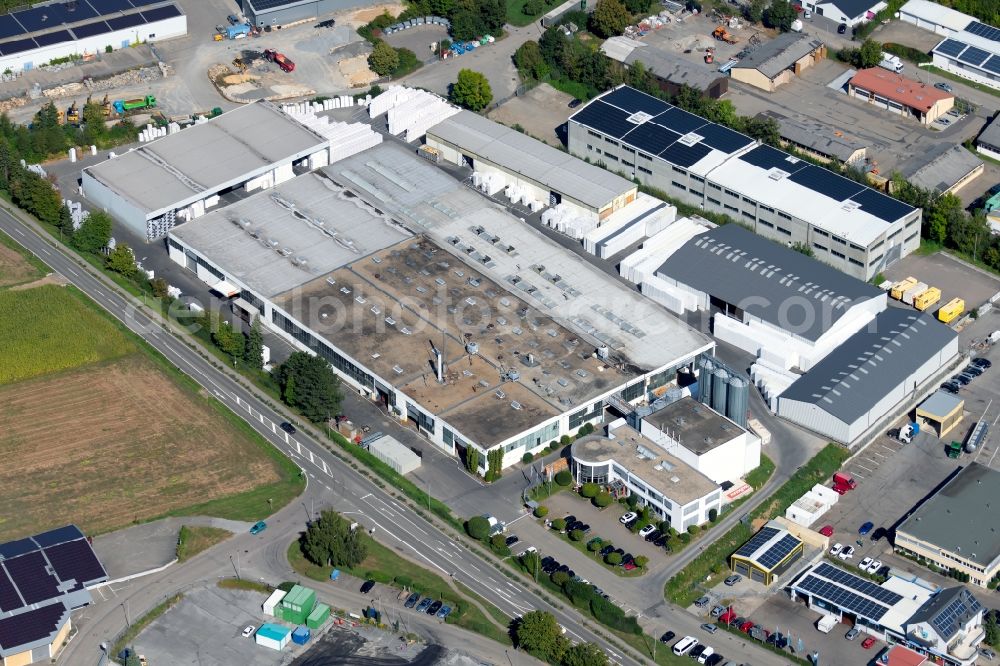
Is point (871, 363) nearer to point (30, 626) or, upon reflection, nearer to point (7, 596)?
point (30, 626)

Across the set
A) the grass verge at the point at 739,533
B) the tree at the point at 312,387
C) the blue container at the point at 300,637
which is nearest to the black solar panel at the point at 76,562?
the blue container at the point at 300,637

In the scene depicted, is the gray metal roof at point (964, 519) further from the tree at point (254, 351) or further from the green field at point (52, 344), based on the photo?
the green field at point (52, 344)

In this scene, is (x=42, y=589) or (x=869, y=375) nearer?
(x=42, y=589)

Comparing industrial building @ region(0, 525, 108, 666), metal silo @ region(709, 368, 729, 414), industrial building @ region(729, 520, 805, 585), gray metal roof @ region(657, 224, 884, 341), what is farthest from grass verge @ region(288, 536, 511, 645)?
gray metal roof @ region(657, 224, 884, 341)

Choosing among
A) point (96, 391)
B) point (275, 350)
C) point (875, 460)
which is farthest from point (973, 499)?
point (96, 391)

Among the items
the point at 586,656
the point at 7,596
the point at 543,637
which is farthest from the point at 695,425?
the point at 7,596

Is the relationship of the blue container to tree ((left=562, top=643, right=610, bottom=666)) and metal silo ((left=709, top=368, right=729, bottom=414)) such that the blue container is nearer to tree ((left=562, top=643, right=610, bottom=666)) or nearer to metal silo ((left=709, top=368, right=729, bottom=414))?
tree ((left=562, top=643, right=610, bottom=666))
